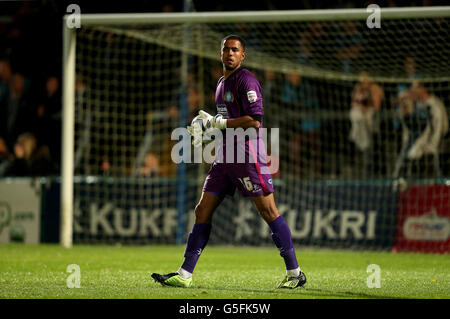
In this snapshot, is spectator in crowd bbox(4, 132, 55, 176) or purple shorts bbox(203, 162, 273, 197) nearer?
purple shorts bbox(203, 162, 273, 197)

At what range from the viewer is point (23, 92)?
15.5 m

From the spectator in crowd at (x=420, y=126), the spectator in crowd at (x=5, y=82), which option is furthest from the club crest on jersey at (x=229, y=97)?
the spectator in crowd at (x=5, y=82)

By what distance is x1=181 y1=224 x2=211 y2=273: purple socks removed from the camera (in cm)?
666

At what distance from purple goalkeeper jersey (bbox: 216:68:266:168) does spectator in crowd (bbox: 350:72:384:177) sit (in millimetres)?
6840

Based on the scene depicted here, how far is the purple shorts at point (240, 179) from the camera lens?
6566 mm

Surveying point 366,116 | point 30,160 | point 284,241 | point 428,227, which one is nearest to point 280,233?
point 284,241

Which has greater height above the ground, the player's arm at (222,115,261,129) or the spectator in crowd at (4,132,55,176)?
the player's arm at (222,115,261,129)

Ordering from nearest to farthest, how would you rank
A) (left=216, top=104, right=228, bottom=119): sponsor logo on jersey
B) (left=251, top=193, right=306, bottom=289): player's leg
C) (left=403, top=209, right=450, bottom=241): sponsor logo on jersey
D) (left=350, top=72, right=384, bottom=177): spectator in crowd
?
(left=251, top=193, right=306, bottom=289): player's leg, (left=216, top=104, right=228, bottom=119): sponsor logo on jersey, (left=403, top=209, right=450, bottom=241): sponsor logo on jersey, (left=350, top=72, right=384, bottom=177): spectator in crowd

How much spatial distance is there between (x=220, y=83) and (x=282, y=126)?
7.70 meters

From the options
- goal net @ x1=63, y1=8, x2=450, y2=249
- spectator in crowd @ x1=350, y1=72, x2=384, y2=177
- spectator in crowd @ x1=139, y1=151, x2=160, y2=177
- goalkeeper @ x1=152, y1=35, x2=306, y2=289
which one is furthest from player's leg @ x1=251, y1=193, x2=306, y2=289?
spectator in crowd @ x1=139, y1=151, x2=160, y2=177

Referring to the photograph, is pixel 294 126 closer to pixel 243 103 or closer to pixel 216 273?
pixel 216 273

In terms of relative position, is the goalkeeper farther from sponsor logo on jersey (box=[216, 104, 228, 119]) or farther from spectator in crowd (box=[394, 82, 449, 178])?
spectator in crowd (box=[394, 82, 449, 178])
